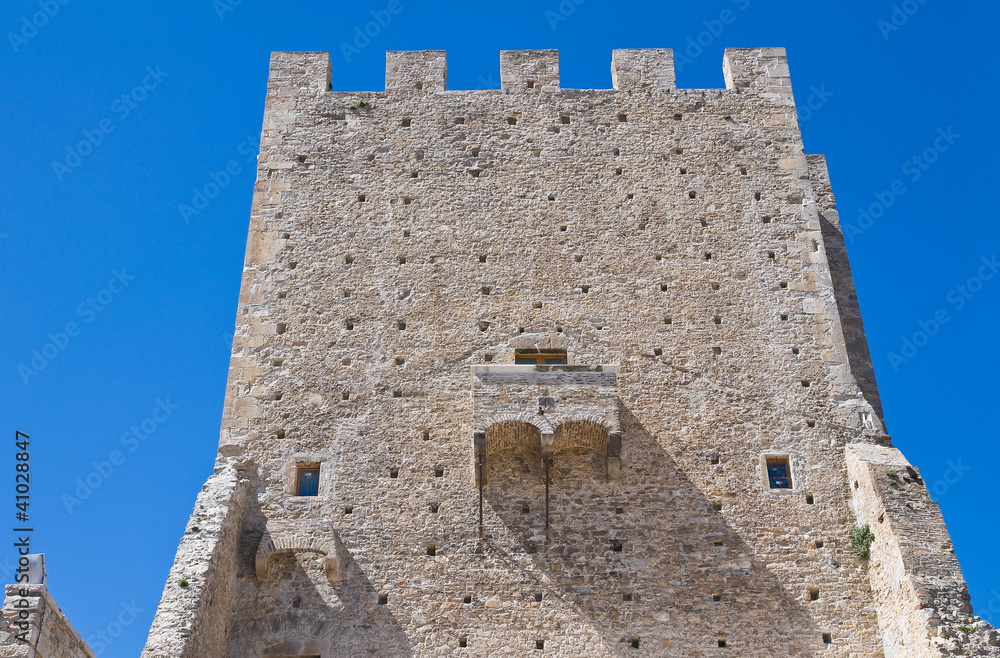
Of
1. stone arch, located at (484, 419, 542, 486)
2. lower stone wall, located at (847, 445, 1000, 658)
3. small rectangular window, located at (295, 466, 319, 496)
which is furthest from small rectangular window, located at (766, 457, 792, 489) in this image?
small rectangular window, located at (295, 466, 319, 496)

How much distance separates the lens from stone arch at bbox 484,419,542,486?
15.3m

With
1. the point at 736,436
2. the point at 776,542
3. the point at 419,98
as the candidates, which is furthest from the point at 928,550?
the point at 419,98

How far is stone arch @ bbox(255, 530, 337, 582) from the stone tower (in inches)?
1.1

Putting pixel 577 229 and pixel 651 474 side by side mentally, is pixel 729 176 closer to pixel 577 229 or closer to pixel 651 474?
pixel 577 229

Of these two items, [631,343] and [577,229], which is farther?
[577,229]

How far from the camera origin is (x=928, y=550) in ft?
46.1

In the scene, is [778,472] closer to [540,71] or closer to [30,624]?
[540,71]

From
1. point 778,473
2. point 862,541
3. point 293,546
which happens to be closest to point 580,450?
point 778,473

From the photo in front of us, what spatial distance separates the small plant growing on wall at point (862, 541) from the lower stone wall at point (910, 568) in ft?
0.22

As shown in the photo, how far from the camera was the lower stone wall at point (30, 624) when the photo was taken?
38.2 feet

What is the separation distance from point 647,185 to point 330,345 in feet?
17.7

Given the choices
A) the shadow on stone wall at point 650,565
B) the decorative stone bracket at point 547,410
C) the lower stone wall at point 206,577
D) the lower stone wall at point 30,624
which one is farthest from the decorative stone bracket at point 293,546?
the lower stone wall at point 30,624

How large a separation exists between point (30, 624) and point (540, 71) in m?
11.7

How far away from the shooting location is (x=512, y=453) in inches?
614
